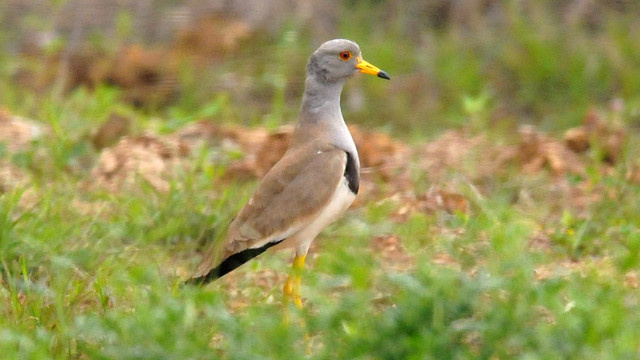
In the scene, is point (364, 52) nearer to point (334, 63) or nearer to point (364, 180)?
point (364, 180)

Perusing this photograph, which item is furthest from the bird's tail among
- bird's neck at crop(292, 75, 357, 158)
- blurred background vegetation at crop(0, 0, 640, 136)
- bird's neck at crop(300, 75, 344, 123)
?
blurred background vegetation at crop(0, 0, 640, 136)

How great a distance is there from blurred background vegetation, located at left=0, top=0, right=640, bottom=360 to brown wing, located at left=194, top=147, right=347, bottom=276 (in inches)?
8.3

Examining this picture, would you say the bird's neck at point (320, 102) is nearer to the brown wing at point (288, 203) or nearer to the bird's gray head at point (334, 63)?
the bird's gray head at point (334, 63)

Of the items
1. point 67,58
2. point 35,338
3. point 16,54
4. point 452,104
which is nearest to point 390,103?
point 452,104

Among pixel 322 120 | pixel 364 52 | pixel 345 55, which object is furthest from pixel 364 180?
pixel 364 52

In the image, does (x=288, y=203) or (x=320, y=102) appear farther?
(x=320, y=102)

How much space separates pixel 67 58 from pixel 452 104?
2786 millimetres

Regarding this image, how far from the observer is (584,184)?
20.7 ft

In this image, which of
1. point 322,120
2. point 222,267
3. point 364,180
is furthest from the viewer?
point 364,180

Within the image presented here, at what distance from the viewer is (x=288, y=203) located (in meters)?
4.66

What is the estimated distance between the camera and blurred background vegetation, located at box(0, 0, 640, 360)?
3.53 metres

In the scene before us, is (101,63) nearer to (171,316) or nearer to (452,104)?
(452,104)

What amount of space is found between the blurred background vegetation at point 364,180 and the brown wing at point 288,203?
0.21m

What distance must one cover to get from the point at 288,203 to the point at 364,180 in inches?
73.9
